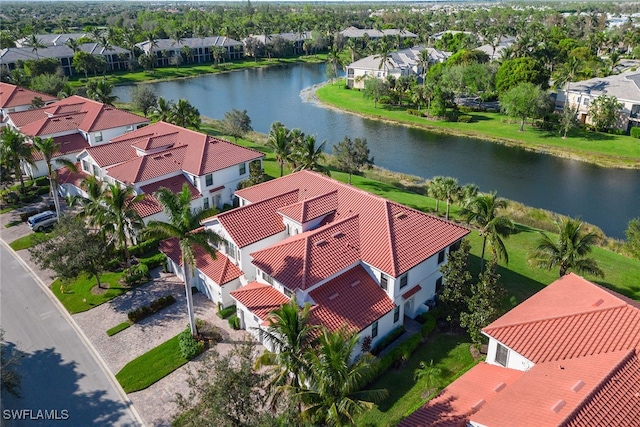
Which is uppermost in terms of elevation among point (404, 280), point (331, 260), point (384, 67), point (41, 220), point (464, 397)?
point (384, 67)

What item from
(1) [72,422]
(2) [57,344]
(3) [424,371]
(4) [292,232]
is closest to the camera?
(1) [72,422]

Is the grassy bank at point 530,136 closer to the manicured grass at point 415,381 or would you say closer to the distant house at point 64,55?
the manicured grass at point 415,381

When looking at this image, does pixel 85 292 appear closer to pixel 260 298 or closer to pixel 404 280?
pixel 260 298

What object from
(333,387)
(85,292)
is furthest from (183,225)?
(85,292)

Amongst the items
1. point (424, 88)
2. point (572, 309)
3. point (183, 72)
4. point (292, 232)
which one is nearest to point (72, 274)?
point (292, 232)

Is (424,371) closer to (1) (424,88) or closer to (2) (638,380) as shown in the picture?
(2) (638,380)

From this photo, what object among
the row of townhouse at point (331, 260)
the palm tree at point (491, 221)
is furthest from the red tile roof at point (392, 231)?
the palm tree at point (491, 221)
